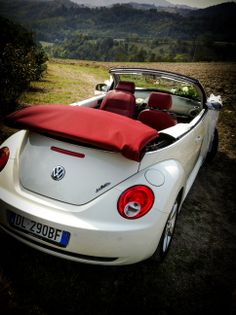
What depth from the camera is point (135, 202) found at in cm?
209

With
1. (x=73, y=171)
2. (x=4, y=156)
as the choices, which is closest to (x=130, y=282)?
(x=73, y=171)

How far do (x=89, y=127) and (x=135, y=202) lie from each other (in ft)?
2.23

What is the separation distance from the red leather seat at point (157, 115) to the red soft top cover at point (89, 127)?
1.02 meters

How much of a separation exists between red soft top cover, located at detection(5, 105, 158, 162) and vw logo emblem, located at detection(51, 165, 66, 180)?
9.4 inches

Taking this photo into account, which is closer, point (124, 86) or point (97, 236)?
point (97, 236)

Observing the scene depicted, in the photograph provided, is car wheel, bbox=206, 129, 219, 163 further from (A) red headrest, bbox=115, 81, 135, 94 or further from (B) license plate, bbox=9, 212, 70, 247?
(B) license plate, bbox=9, 212, 70, 247

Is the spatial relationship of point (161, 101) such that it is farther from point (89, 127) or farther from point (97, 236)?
point (97, 236)

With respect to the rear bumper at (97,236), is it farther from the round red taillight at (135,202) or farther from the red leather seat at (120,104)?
the red leather seat at (120,104)

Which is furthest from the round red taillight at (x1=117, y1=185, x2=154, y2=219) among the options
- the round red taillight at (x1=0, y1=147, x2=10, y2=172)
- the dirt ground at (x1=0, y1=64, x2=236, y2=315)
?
the round red taillight at (x1=0, y1=147, x2=10, y2=172)

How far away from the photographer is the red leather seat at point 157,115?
3.48 metres

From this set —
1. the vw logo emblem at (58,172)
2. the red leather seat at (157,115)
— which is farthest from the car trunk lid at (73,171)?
the red leather seat at (157,115)

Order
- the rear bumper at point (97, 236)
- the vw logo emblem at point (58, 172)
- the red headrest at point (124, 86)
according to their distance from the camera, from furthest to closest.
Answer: the red headrest at point (124, 86) < the vw logo emblem at point (58, 172) < the rear bumper at point (97, 236)

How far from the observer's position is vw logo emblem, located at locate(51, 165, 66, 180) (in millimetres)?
2127

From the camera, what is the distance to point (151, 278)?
8.46ft
